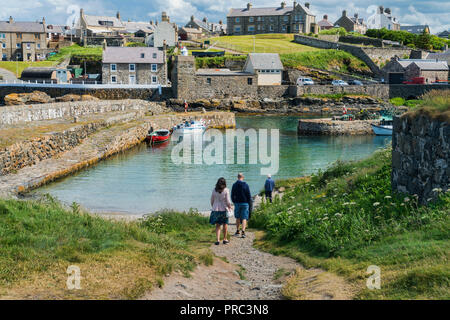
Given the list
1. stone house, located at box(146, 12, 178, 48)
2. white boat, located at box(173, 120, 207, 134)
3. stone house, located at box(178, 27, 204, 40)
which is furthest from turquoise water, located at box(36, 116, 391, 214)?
stone house, located at box(178, 27, 204, 40)

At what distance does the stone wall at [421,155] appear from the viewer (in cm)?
1014

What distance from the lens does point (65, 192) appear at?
2392 cm

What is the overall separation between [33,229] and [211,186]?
16795 mm

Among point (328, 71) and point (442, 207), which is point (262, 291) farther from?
point (328, 71)

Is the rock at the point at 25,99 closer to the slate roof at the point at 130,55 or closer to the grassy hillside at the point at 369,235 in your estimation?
the slate roof at the point at 130,55

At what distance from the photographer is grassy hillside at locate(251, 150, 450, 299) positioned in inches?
294

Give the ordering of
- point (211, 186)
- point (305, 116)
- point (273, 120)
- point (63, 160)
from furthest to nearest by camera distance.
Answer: point (305, 116)
point (273, 120)
point (63, 160)
point (211, 186)

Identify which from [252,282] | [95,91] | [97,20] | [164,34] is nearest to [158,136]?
[95,91]

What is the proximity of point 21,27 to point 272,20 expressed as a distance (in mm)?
49919

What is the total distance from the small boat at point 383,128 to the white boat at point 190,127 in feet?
54.5

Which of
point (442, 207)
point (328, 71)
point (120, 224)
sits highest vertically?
point (328, 71)

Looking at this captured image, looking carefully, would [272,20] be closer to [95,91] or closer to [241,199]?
[95,91]

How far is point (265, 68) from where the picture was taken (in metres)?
74.6
